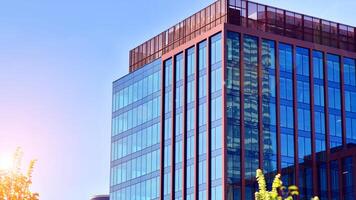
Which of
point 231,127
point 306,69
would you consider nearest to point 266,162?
point 231,127

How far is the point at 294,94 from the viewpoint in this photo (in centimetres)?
9494

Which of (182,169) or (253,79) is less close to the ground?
(253,79)

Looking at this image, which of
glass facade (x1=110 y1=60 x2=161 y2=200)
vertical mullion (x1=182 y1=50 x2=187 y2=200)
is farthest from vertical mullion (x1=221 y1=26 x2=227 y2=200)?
glass facade (x1=110 y1=60 x2=161 y2=200)

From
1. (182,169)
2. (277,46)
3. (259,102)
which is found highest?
(277,46)

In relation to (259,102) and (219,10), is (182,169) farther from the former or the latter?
(219,10)

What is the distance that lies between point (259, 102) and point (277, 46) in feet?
22.2

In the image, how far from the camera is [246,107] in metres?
91.4

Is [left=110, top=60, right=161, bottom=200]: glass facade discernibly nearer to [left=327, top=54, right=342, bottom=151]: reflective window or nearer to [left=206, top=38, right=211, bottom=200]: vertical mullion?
[left=206, top=38, right=211, bottom=200]: vertical mullion

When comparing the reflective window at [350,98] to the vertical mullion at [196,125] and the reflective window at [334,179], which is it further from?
the vertical mullion at [196,125]

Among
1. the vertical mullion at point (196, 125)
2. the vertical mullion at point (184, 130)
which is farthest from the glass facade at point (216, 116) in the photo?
the vertical mullion at point (184, 130)

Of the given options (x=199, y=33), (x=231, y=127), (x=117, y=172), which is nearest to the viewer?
(x=231, y=127)

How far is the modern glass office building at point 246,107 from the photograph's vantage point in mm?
90250

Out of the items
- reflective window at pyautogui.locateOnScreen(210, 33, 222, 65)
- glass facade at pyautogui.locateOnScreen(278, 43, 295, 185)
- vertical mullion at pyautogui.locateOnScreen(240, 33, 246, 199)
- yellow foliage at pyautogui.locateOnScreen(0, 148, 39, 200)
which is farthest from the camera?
glass facade at pyautogui.locateOnScreen(278, 43, 295, 185)

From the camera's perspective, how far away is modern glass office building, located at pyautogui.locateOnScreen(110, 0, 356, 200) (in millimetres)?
90250
